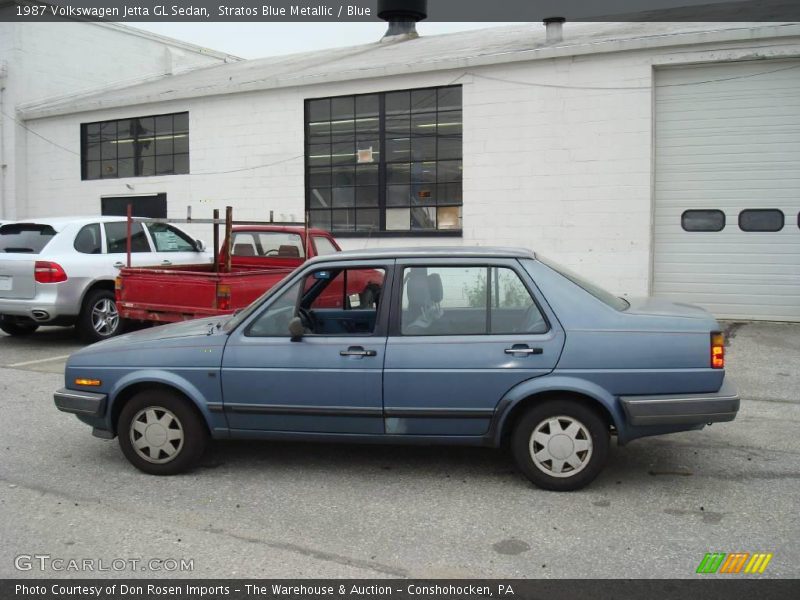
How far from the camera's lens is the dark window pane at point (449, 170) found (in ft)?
44.4

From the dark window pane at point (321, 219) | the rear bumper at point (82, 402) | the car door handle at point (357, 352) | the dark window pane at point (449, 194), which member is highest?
the dark window pane at point (449, 194)

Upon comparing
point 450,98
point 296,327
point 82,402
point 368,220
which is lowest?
point 82,402

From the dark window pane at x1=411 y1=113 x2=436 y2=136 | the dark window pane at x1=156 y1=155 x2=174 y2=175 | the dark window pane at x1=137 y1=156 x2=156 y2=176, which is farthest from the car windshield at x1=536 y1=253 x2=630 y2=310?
the dark window pane at x1=137 y1=156 x2=156 y2=176

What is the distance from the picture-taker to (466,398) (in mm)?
4590

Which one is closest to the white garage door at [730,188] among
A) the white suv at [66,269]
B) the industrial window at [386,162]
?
the industrial window at [386,162]

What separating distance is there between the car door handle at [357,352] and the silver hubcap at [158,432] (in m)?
1.27

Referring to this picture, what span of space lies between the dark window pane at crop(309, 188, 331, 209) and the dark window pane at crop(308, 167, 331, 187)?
0.10m

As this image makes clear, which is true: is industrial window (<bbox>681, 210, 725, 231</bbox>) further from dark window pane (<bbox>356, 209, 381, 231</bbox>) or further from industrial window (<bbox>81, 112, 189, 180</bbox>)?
industrial window (<bbox>81, 112, 189, 180</bbox>)

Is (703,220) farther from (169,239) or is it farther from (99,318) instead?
(99,318)

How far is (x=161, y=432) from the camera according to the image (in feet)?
16.4

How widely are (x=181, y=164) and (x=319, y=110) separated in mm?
3964

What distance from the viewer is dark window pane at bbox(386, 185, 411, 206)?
555 inches

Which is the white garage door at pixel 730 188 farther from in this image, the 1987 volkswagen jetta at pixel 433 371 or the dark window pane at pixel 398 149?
the 1987 volkswagen jetta at pixel 433 371

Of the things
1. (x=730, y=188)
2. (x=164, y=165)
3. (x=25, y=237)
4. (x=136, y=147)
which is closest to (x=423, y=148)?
(x=730, y=188)
